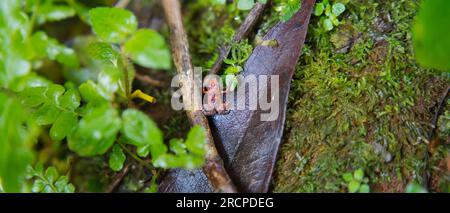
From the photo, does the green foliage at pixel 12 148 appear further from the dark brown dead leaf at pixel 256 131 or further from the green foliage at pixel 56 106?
the dark brown dead leaf at pixel 256 131

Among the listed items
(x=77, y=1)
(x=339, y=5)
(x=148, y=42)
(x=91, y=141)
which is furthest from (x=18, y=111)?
(x=339, y=5)

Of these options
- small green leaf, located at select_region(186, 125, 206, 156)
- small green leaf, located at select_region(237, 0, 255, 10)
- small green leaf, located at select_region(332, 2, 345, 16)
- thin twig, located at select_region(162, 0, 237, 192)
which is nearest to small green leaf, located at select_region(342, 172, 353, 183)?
thin twig, located at select_region(162, 0, 237, 192)

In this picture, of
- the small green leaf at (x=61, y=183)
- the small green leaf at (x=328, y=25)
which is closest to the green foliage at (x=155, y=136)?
the small green leaf at (x=61, y=183)

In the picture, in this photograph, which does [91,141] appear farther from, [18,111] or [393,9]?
[393,9]

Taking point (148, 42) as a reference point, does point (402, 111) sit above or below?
below
